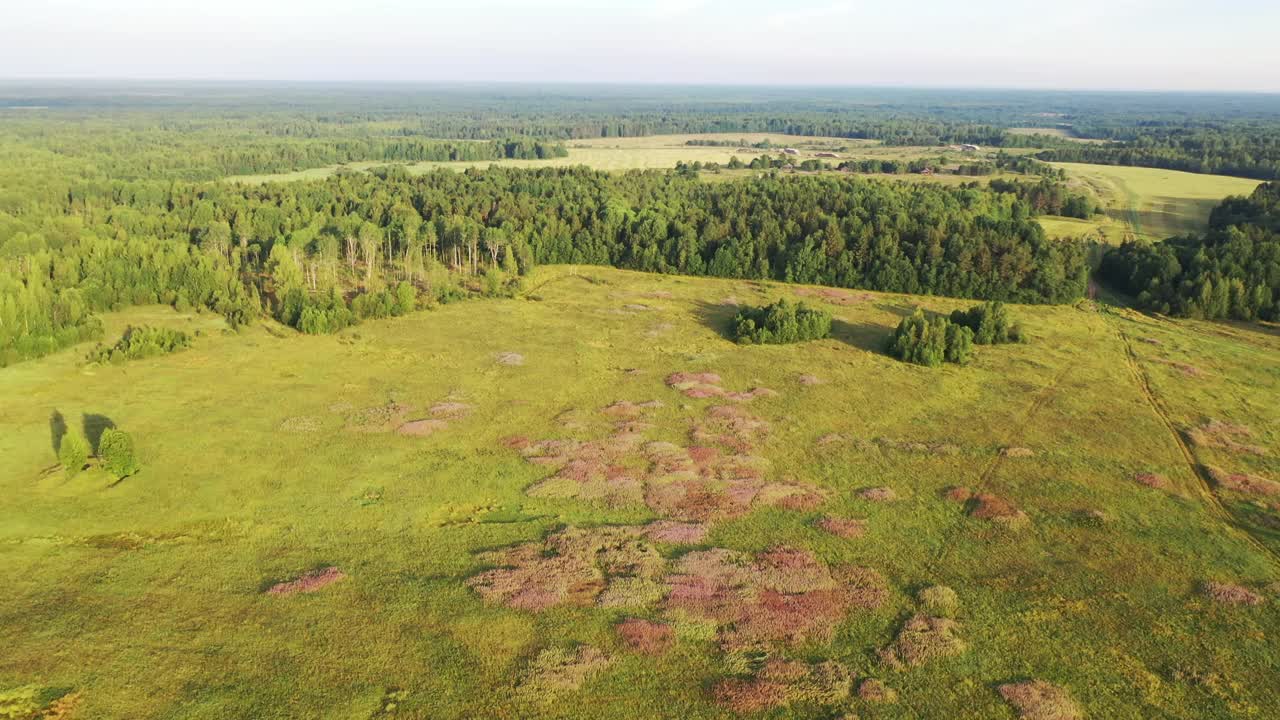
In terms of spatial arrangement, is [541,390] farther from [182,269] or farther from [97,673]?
[182,269]

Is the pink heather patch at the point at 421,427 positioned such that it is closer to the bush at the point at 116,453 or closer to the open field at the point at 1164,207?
the bush at the point at 116,453

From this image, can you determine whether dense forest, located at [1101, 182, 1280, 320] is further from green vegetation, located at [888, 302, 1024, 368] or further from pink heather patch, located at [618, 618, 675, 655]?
pink heather patch, located at [618, 618, 675, 655]

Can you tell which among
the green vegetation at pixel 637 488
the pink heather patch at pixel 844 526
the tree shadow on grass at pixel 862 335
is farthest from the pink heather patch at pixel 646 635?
the tree shadow on grass at pixel 862 335

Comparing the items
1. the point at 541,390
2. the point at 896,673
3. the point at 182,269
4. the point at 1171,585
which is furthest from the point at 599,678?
the point at 182,269

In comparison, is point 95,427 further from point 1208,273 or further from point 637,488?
point 1208,273

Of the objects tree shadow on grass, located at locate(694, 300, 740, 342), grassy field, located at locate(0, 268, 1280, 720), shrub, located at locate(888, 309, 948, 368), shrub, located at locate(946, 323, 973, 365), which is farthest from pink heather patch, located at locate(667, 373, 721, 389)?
shrub, located at locate(946, 323, 973, 365)

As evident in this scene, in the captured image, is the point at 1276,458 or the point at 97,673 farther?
the point at 1276,458

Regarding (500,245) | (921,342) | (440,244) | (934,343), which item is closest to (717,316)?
(921,342)
